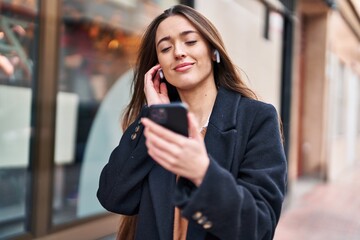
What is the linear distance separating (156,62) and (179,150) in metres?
0.71

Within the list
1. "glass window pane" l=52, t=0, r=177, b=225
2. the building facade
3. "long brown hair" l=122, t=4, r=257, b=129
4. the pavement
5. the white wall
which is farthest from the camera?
the building facade

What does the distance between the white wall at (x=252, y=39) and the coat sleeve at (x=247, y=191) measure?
3.02 metres

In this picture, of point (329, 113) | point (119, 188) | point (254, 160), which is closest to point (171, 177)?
point (119, 188)

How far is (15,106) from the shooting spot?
3586 mm

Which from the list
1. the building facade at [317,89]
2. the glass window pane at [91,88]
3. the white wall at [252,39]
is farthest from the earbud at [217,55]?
the building facade at [317,89]

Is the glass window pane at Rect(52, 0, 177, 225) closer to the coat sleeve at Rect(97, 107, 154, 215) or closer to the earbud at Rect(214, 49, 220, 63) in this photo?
the coat sleeve at Rect(97, 107, 154, 215)

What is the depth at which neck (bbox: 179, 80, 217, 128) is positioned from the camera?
→ 1535mm

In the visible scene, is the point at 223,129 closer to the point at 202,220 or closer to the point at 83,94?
the point at 202,220

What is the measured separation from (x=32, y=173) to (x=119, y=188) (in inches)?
85.1

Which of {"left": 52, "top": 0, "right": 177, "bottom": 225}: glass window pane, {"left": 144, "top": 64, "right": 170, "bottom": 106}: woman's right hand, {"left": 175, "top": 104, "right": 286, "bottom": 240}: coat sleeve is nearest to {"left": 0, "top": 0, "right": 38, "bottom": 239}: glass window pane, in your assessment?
{"left": 52, "top": 0, "right": 177, "bottom": 225}: glass window pane

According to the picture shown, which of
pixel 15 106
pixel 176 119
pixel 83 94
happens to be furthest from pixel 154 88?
pixel 83 94

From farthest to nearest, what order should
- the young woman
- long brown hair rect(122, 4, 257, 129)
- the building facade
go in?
the building facade → long brown hair rect(122, 4, 257, 129) → the young woman

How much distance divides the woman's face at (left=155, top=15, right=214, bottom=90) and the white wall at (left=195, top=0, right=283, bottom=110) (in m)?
2.79

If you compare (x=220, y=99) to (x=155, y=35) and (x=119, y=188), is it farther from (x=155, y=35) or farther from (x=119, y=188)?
(x=119, y=188)
